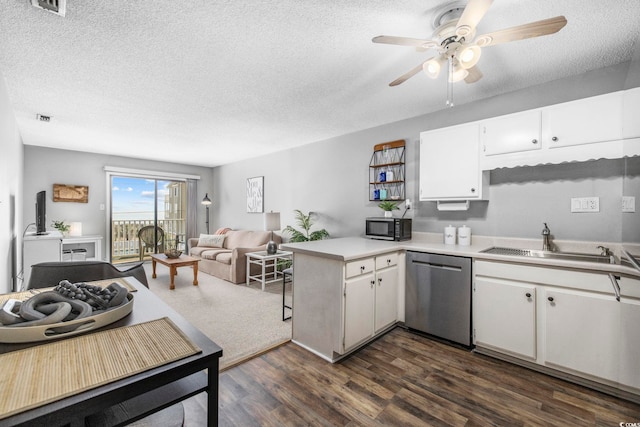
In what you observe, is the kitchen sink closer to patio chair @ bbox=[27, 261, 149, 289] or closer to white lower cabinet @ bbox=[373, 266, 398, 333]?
white lower cabinet @ bbox=[373, 266, 398, 333]

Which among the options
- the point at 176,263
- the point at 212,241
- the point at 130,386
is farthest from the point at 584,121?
the point at 212,241

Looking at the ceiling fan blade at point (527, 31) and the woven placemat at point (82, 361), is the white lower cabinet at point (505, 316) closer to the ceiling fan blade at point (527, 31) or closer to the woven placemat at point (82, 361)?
the ceiling fan blade at point (527, 31)

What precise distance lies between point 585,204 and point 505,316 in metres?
1.18

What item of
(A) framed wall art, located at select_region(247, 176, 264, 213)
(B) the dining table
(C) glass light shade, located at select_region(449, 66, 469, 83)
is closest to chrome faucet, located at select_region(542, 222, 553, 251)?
(C) glass light shade, located at select_region(449, 66, 469, 83)

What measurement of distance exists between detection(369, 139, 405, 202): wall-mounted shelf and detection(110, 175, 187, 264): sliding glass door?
5.34 m

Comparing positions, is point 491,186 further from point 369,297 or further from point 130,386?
point 130,386

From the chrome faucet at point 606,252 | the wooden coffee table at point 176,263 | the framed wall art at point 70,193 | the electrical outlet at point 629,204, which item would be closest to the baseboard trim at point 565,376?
the chrome faucet at point 606,252

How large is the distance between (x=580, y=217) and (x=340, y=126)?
274 centimetres

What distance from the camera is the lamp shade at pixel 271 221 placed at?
457cm

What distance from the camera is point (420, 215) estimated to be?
3402 millimetres

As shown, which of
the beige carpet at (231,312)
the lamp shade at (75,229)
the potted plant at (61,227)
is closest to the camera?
the beige carpet at (231,312)

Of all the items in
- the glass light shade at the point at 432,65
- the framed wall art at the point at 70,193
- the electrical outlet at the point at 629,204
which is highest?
the glass light shade at the point at 432,65

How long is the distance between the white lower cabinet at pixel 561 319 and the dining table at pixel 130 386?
2192 millimetres

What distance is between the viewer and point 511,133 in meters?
2.50
